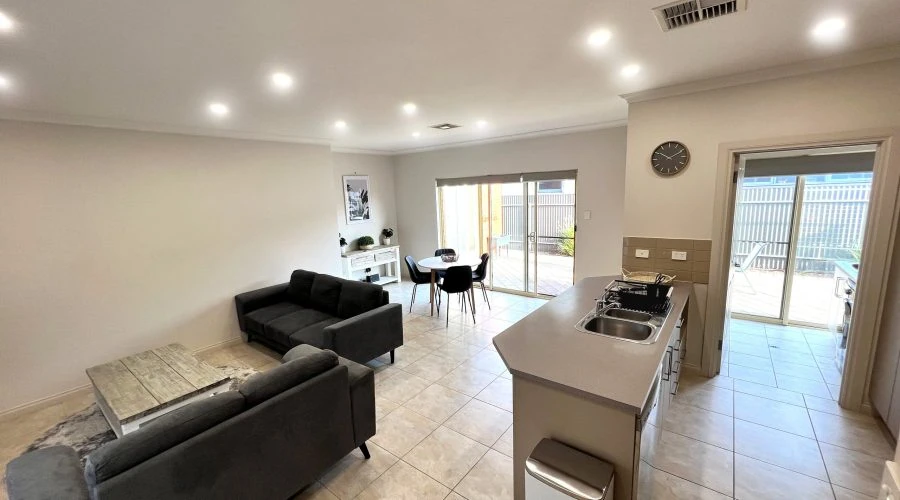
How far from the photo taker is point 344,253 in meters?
6.01

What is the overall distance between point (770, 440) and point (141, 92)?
504cm

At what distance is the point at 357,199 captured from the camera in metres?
6.34

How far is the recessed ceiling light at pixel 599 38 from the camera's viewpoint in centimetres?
191

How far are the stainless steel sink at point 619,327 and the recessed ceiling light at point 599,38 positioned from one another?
1673 mm

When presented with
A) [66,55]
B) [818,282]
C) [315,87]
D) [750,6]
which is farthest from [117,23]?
[818,282]

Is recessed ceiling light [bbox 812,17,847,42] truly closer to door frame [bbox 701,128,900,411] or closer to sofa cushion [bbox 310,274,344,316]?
door frame [bbox 701,128,900,411]

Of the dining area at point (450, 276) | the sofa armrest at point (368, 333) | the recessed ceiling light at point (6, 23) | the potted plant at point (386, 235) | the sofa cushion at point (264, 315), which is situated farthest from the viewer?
the potted plant at point (386, 235)

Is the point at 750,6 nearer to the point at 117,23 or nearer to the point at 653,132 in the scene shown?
the point at 653,132

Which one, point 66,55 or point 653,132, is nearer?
point 66,55

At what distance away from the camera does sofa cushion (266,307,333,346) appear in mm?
3631

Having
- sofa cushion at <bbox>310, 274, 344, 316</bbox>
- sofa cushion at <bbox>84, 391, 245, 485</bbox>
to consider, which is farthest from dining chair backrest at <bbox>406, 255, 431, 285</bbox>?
sofa cushion at <bbox>84, 391, 245, 485</bbox>

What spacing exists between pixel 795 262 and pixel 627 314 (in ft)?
11.5

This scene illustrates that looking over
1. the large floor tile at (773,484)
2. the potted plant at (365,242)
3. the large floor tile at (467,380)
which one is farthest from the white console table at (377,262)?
the large floor tile at (773,484)

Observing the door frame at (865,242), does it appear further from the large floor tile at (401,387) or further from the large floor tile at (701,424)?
the large floor tile at (401,387)
